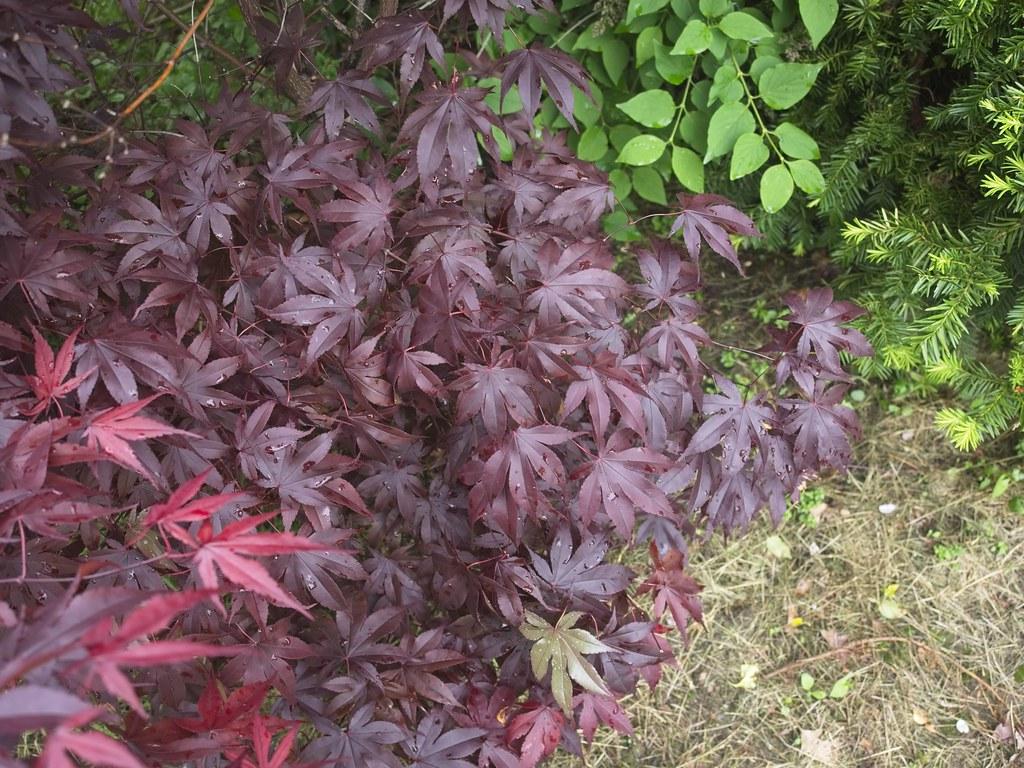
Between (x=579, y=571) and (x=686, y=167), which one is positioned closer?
(x=579, y=571)

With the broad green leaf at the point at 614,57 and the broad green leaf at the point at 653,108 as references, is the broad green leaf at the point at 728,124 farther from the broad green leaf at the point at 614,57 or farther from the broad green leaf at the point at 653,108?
the broad green leaf at the point at 614,57

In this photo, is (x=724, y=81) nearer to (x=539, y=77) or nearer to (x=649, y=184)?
(x=649, y=184)

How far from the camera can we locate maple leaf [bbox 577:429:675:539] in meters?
1.61

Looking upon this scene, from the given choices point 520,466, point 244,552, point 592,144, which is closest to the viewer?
point 244,552

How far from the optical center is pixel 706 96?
7.68 feet

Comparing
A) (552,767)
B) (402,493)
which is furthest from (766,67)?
(552,767)

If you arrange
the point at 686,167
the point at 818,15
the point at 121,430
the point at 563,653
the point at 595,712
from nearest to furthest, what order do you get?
the point at 121,430 → the point at 563,653 → the point at 595,712 → the point at 818,15 → the point at 686,167

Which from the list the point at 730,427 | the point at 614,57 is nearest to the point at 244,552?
the point at 730,427

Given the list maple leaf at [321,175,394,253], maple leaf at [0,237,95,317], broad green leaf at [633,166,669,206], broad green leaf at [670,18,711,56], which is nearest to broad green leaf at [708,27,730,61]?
broad green leaf at [670,18,711,56]

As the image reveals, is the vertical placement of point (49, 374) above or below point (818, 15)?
below

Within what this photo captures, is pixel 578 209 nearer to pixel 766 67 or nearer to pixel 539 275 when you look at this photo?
pixel 539 275

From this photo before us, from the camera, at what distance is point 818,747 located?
2240mm

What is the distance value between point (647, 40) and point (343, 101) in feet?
3.29

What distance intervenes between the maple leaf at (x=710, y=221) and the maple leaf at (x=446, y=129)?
18.8 inches
